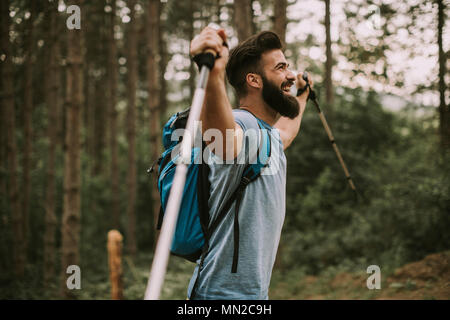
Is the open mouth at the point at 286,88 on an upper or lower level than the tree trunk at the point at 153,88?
lower

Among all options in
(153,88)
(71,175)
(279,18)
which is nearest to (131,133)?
(153,88)

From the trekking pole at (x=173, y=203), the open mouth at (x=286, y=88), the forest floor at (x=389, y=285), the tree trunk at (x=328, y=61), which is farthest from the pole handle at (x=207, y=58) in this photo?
the tree trunk at (x=328, y=61)

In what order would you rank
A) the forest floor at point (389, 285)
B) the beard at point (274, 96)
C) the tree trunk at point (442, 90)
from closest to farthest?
the beard at point (274, 96) → the forest floor at point (389, 285) → the tree trunk at point (442, 90)

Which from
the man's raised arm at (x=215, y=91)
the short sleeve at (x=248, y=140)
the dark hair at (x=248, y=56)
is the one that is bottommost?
the short sleeve at (x=248, y=140)

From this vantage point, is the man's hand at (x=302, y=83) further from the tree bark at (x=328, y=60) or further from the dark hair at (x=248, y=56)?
the tree bark at (x=328, y=60)

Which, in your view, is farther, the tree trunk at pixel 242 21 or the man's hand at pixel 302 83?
the tree trunk at pixel 242 21

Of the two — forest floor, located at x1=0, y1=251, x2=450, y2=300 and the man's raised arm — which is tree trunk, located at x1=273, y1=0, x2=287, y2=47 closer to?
forest floor, located at x1=0, y1=251, x2=450, y2=300

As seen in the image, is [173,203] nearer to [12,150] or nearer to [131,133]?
[12,150]

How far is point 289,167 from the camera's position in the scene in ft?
49.3

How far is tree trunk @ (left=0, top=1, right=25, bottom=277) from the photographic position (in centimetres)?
999

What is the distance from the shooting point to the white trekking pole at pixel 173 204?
127 cm

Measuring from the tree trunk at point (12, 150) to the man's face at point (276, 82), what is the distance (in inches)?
365

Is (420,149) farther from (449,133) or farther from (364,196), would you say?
(449,133)
